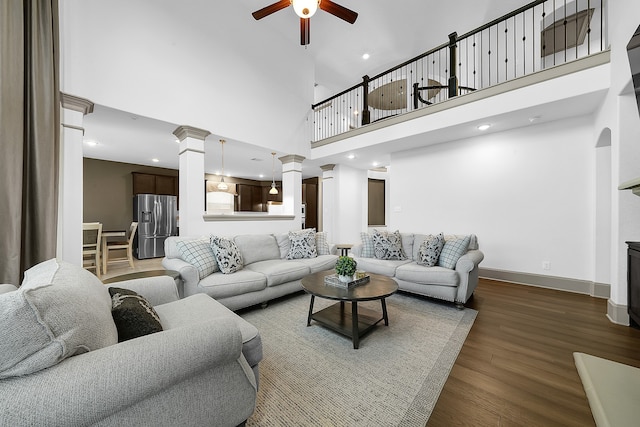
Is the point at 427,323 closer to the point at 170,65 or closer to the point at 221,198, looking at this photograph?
the point at 221,198

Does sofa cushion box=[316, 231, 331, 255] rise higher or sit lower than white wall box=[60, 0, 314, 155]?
lower

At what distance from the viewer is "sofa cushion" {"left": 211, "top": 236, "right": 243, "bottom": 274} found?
115 inches

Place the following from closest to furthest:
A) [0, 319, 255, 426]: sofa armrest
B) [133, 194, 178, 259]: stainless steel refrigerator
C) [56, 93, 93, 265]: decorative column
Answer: [0, 319, 255, 426]: sofa armrest → [56, 93, 93, 265]: decorative column → [133, 194, 178, 259]: stainless steel refrigerator

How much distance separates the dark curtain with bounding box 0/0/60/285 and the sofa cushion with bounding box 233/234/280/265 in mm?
1864

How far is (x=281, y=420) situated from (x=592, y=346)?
258 cm

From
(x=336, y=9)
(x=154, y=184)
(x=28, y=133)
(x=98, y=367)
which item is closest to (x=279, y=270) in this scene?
(x=98, y=367)

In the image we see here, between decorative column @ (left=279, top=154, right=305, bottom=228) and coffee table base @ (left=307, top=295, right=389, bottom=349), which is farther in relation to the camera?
decorative column @ (left=279, top=154, right=305, bottom=228)

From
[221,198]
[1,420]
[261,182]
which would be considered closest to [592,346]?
[1,420]

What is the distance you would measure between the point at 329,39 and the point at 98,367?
20.1 feet

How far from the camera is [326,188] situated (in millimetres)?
6539

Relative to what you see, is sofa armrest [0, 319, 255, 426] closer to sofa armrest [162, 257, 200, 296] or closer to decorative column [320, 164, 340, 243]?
sofa armrest [162, 257, 200, 296]

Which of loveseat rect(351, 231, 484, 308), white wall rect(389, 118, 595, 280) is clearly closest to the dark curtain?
loveseat rect(351, 231, 484, 308)

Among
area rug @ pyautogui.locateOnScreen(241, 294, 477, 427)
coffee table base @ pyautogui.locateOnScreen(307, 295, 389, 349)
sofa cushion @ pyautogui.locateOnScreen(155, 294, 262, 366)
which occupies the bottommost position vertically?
area rug @ pyautogui.locateOnScreen(241, 294, 477, 427)

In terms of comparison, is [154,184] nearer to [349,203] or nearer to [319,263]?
[349,203]
